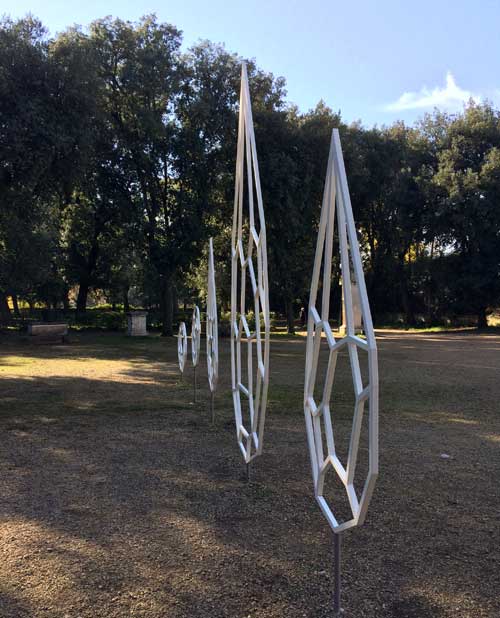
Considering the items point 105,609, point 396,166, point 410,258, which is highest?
point 396,166

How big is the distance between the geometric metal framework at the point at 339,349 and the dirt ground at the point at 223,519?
2.00 ft

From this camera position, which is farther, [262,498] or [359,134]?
[359,134]

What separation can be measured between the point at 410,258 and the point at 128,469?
33.2 m

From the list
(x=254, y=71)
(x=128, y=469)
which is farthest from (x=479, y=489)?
(x=254, y=71)

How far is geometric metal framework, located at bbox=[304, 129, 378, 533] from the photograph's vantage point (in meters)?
2.37

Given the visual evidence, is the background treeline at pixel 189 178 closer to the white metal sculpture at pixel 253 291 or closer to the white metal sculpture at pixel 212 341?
the white metal sculpture at pixel 212 341

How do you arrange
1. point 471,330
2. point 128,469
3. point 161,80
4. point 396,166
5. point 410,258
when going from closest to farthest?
point 128,469
point 161,80
point 471,330
point 396,166
point 410,258

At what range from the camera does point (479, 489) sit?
468 centimetres

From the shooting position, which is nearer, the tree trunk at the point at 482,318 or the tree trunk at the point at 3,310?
the tree trunk at the point at 3,310

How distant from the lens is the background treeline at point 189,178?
1364 cm

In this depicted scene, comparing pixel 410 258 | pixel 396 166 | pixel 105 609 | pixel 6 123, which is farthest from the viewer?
pixel 410 258

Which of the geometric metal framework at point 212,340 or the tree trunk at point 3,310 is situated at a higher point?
the tree trunk at point 3,310

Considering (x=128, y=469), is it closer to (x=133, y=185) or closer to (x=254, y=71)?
(x=133, y=185)

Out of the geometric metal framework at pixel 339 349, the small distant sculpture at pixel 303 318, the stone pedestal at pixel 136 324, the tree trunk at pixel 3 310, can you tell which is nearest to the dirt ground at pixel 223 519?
the geometric metal framework at pixel 339 349
